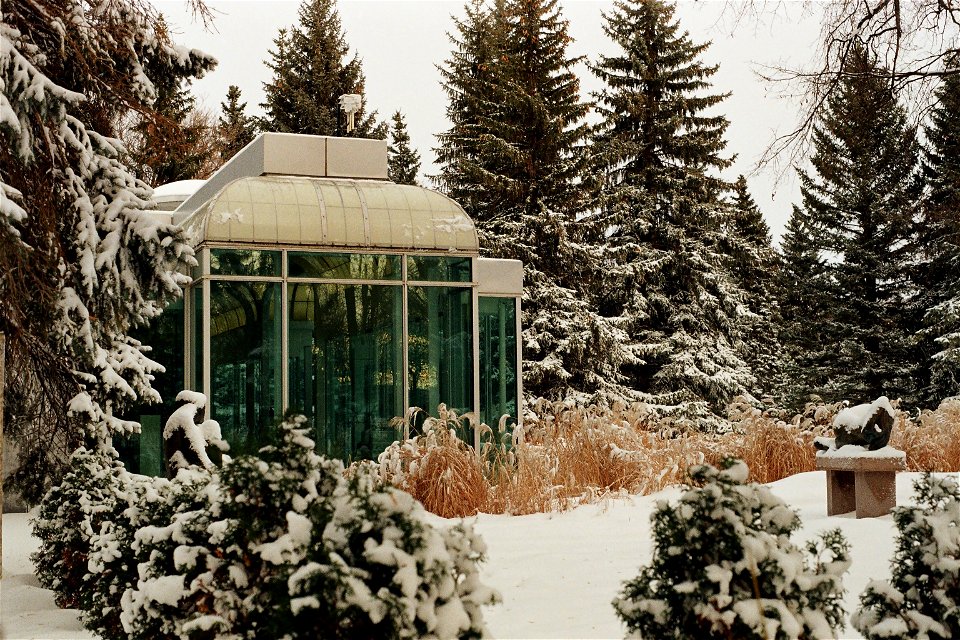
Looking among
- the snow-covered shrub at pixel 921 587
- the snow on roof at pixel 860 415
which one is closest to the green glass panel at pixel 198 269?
the snow on roof at pixel 860 415

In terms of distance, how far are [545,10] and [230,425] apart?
15.7m

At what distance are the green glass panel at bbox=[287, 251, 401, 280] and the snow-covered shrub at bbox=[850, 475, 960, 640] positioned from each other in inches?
330

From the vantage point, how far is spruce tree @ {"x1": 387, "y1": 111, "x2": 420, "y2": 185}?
3125cm

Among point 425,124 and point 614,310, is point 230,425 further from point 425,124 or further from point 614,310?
point 425,124

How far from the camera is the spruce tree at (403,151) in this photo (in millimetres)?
31247

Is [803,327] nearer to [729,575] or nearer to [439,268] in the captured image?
[439,268]

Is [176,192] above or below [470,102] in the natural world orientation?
below

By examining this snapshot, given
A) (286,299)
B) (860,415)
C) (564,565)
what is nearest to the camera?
(564,565)

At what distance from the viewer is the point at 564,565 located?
6.31m

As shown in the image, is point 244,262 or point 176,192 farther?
point 176,192

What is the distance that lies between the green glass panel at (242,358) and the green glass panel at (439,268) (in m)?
1.68

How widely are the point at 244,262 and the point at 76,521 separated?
549 cm

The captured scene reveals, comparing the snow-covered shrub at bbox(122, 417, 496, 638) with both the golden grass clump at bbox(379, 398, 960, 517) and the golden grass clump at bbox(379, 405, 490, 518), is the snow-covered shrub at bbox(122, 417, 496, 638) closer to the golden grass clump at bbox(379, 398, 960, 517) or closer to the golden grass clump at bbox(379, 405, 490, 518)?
the golden grass clump at bbox(379, 398, 960, 517)

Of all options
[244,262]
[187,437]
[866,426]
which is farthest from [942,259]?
[187,437]
